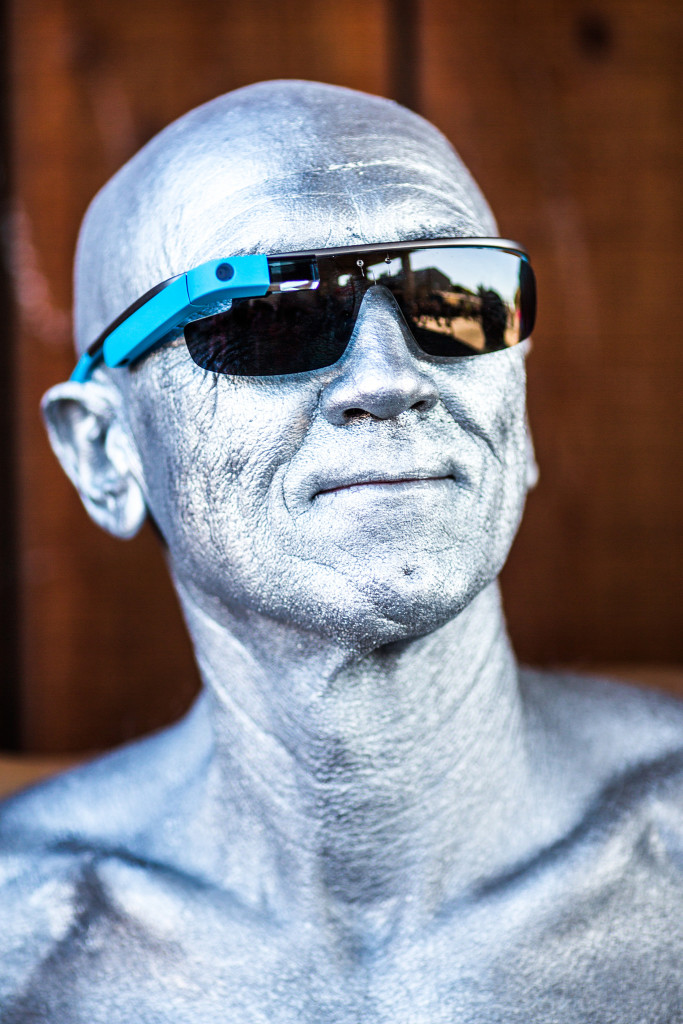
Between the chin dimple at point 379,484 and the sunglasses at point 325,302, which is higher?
the sunglasses at point 325,302

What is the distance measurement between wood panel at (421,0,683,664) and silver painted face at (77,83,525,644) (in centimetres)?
97

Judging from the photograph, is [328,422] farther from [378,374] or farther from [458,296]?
[458,296]

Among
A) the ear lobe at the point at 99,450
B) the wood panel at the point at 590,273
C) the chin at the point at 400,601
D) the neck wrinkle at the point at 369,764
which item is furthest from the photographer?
the wood panel at the point at 590,273

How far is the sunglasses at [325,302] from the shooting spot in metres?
1.12

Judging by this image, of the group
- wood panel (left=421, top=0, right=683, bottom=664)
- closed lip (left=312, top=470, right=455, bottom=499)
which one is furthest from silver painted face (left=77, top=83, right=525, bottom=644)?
wood panel (left=421, top=0, right=683, bottom=664)

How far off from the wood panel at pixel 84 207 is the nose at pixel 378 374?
1.21m

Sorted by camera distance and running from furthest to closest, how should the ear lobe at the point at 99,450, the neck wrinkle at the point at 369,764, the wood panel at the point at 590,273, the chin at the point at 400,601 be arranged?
the wood panel at the point at 590,273 < the ear lobe at the point at 99,450 < the neck wrinkle at the point at 369,764 < the chin at the point at 400,601

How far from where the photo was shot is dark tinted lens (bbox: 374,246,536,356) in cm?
114

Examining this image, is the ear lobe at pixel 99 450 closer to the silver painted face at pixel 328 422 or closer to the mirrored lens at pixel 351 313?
the silver painted face at pixel 328 422

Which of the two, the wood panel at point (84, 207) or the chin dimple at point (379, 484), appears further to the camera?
the wood panel at point (84, 207)

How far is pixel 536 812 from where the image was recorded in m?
1.32

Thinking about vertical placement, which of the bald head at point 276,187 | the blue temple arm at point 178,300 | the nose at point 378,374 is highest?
the bald head at point 276,187

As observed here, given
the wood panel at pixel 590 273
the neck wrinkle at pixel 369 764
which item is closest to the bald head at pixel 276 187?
the neck wrinkle at pixel 369 764

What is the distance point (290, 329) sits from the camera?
113 centimetres
